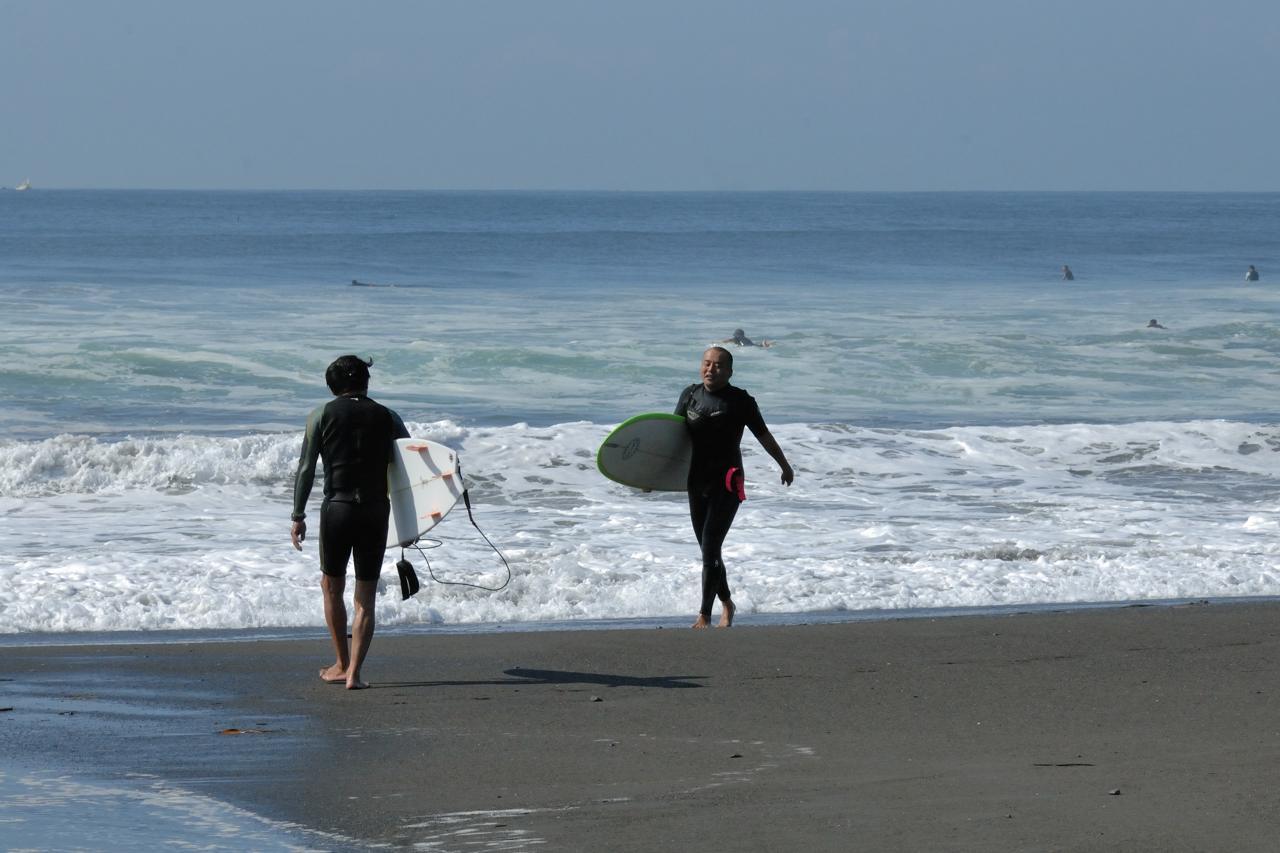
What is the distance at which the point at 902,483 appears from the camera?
13.5m

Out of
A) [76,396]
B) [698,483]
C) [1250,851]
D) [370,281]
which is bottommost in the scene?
[1250,851]

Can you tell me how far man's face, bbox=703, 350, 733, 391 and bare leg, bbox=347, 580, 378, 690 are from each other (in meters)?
2.23

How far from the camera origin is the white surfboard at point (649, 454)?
828 cm

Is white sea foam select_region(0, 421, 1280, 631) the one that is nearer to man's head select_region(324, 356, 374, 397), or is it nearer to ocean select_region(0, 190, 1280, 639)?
ocean select_region(0, 190, 1280, 639)

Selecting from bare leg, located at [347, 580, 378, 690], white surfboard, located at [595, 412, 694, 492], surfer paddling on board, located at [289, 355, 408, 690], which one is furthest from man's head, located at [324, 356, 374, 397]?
white surfboard, located at [595, 412, 694, 492]

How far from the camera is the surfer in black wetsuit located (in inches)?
311

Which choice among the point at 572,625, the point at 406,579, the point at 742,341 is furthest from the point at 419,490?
the point at 742,341

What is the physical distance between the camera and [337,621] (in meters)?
6.46

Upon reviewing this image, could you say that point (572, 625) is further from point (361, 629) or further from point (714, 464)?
point (361, 629)

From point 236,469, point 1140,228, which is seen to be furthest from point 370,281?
point 1140,228

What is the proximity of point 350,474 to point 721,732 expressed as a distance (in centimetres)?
178

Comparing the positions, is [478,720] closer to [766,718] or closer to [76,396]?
[766,718]

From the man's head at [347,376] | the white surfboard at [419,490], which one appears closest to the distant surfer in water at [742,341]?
the white surfboard at [419,490]

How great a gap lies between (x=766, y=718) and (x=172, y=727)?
82.6 inches
